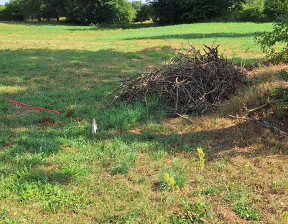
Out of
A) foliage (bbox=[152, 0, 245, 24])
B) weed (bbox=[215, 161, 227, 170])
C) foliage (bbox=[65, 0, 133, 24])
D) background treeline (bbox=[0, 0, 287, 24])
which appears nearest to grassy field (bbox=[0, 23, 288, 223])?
weed (bbox=[215, 161, 227, 170])

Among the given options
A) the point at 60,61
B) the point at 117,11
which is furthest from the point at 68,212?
the point at 117,11

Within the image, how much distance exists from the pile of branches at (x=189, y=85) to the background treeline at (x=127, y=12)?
31.2 meters

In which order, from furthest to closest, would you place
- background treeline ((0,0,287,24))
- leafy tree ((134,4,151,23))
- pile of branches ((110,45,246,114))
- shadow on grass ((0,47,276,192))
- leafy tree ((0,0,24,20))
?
leafy tree ((0,0,24,20))
leafy tree ((134,4,151,23))
background treeline ((0,0,287,24))
pile of branches ((110,45,246,114))
shadow on grass ((0,47,276,192))

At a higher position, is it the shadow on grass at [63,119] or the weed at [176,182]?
the shadow on grass at [63,119]

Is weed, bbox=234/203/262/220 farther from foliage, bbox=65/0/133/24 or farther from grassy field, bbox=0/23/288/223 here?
foliage, bbox=65/0/133/24

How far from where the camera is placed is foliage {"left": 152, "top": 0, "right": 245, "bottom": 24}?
1542 inches

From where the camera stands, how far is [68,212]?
2.77 metres

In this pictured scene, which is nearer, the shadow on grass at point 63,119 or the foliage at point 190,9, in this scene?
the shadow on grass at point 63,119

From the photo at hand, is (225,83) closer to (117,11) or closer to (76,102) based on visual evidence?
(76,102)

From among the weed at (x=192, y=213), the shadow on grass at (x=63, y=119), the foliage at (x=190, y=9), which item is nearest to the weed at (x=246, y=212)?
the weed at (x=192, y=213)

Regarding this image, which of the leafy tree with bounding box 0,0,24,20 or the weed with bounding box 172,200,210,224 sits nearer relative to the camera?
the weed with bounding box 172,200,210,224

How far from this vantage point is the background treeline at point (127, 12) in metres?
39.1

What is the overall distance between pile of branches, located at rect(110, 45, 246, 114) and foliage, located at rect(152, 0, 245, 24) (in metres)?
36.2

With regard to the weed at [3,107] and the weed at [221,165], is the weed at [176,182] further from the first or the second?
the weed at [3,107]
